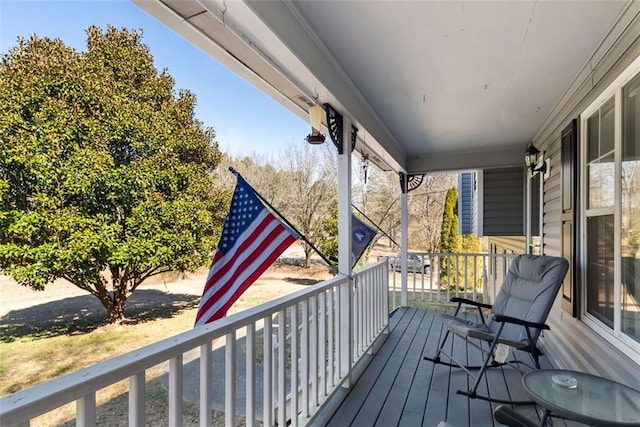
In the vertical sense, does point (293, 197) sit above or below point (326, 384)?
above

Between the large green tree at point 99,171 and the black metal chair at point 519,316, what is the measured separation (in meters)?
Answer: 5.87

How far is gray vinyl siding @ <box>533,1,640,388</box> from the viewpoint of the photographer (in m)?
1.84

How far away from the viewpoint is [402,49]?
2150 millimetres

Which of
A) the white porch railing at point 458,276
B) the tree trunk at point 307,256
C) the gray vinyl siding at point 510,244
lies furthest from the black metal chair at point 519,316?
the tree trunk at point 307,256

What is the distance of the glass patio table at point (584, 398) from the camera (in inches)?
52.7

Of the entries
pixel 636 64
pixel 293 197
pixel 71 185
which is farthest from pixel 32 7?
pixel 293 197

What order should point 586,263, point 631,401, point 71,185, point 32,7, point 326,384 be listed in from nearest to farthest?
1. point 631,401
2. point 326,384
3. point 586,263
4. point 32,7
5. point 71,185

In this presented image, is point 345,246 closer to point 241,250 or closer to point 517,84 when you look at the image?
point 241,250

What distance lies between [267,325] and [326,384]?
1016 millimetres

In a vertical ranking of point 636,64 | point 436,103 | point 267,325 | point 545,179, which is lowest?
point 267,325

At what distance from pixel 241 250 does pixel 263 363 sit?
1.96ft

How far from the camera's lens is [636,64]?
5.87ft

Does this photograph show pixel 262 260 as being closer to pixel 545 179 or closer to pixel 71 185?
pixel 545 179

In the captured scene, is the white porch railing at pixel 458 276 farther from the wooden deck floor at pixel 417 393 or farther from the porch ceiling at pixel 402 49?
the porch ceiling at pixel 402 49
